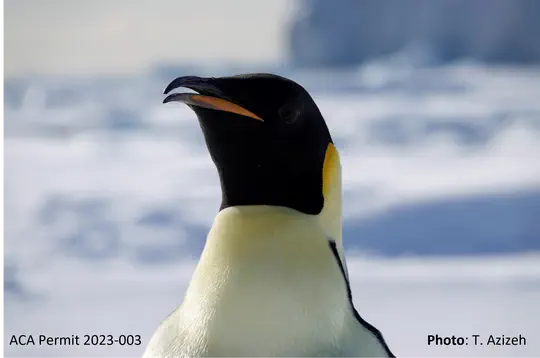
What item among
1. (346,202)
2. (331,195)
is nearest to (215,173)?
(346,202)

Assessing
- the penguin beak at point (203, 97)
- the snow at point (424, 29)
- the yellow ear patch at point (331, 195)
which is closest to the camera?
the penguin beak at point (203, 97)

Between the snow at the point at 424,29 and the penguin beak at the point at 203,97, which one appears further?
the snow at the point at 424,29

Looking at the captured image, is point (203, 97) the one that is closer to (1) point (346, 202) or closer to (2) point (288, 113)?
(2) point (288, 113)

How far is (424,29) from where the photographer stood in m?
1.84

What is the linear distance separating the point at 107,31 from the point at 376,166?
2.23 ft

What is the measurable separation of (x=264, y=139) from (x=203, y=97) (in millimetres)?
88

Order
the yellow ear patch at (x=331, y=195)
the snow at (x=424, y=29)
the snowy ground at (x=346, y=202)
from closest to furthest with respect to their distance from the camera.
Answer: the yellow ear patch at (x=331, y=195)
the snowy ground at (x=346, y=202)
the snow at (x=424, y=29)

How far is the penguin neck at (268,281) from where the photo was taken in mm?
885

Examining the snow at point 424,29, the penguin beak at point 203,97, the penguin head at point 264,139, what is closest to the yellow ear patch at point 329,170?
the penguin head at point 264,139

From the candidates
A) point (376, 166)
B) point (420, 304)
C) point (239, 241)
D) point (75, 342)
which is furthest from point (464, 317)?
point (239, 241)

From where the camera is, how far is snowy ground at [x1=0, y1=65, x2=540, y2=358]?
170 cm

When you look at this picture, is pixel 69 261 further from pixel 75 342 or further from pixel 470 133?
pixel 470 133

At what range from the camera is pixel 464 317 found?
5.75ft

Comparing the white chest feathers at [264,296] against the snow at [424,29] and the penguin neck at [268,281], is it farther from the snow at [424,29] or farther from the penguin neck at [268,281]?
the snow at [424,29]
